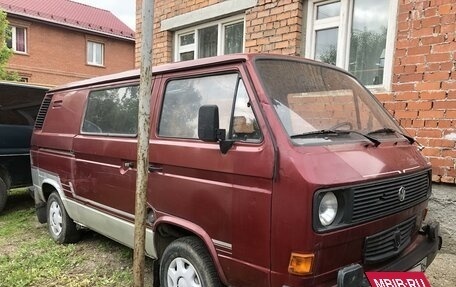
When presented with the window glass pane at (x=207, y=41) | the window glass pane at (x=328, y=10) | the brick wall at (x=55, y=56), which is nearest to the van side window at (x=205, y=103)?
the window glass pane at (x=328, y=10)

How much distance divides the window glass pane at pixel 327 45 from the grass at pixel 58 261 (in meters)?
3.81

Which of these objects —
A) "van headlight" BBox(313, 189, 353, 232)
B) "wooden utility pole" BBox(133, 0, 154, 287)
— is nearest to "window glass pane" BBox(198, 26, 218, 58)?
"wooden utility pole" BBox(133, 0, 154, 287)

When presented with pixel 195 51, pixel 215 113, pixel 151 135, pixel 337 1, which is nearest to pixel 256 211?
pixel 215 113

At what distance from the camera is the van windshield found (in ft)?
8.70

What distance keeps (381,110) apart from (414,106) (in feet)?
5.00

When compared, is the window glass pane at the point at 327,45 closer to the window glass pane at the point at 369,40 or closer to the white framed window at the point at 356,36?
the white framed window at the point at 356,36

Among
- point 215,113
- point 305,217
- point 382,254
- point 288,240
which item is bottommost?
point 382,254

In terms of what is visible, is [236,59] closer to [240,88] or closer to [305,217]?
[240,88]

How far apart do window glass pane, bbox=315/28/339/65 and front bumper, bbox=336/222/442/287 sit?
3.19m

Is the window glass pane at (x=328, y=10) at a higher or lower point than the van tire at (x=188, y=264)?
higher

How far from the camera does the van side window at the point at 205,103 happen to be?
2701 mm

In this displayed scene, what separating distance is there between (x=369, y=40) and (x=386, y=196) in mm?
3364

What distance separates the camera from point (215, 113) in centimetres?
259

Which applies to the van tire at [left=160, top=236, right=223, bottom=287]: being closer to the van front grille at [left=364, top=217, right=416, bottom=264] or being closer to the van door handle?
the van door handle
